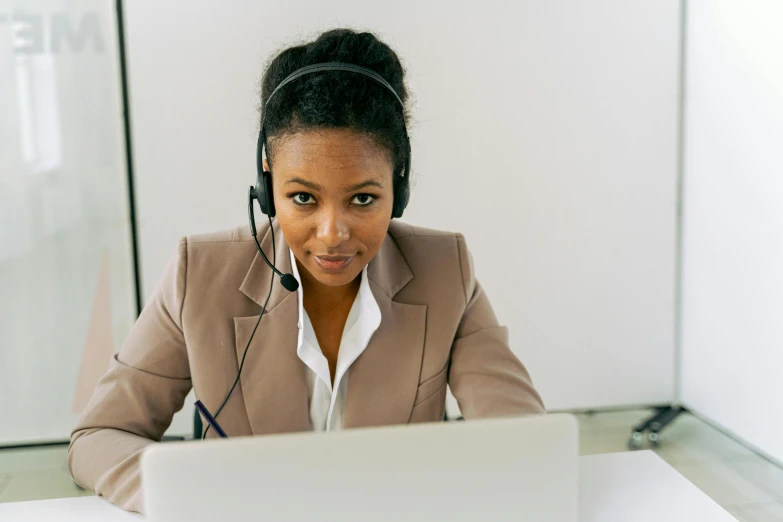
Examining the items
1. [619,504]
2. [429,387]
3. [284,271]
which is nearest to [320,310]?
[284,271]

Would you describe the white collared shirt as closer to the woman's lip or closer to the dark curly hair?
the woman's lip


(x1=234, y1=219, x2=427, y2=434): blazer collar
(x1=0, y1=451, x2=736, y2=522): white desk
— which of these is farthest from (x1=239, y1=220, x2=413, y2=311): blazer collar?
(x1=0, y1=451, x2=736, y2=522): white desk

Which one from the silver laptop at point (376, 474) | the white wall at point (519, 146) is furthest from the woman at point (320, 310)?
the white wall at point (519, 146)

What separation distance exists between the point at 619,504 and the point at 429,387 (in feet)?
1.54

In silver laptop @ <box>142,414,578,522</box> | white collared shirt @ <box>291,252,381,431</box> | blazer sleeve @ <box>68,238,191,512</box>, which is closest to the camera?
silver laptop @ <box>142,414,578,522</box>

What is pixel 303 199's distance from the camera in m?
1.18

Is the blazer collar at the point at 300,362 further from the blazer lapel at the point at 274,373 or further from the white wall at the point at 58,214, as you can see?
the white wall at the point at 58,214

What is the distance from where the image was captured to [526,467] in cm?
66

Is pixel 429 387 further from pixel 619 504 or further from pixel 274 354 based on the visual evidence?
pixel 619 504

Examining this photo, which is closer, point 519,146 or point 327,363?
point 327,363

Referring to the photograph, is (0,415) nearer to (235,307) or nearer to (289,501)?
(235,307)

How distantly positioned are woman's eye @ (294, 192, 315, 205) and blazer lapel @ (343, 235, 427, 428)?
223mm

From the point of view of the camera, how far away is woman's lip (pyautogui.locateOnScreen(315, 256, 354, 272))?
1.19m

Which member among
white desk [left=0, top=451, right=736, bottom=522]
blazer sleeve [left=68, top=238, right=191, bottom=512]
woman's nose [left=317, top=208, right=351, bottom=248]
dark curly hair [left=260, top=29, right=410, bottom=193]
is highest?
dark curly hair [left=260, top=29, right=410, bottom=193]
